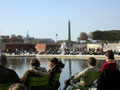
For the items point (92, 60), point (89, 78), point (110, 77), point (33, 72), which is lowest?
point (89, 78)

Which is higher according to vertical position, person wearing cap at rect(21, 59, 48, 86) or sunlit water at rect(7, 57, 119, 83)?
person wearing cap at rect(21, 59, 48, 86)

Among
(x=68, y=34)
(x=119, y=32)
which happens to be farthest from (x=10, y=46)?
(x=119, y=32)

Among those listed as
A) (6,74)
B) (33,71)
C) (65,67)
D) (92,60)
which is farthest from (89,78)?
(65,67)

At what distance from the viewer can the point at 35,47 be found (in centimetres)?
6956

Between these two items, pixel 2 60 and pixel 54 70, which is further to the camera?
pixel 54 70

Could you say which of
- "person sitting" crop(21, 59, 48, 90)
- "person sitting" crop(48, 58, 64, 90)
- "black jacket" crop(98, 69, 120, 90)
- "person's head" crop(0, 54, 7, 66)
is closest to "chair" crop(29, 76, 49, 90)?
→ "person sitting" crop(21, 59, 48, 90)

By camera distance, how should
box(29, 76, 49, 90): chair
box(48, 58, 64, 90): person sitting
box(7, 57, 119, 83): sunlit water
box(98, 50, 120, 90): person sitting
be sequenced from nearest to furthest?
box(29, 76, 49, 90): chair → box(98, 50, 120, 90): person sitting → box(48, 58, 64, 90): person sitting → box(7, 57, 119, 83): sunlit water

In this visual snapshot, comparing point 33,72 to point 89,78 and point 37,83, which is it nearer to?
point 37,83

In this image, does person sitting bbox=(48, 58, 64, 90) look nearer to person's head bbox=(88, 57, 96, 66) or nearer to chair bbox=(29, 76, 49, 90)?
person's head bbox=(88, 57, 96, 66)

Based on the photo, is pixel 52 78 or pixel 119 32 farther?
pixel 119 32

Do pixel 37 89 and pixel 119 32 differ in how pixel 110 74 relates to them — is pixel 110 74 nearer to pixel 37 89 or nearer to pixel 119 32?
pixel 37 89

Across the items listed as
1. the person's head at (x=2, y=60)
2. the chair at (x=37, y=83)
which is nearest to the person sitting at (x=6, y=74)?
the person's head at (x=2, y=60)

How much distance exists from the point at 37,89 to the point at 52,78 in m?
1.03

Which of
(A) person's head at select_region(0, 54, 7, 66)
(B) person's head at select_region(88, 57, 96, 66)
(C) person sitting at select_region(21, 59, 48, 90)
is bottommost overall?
(C) person sitting at select_region(21, 59, 48, 90)
